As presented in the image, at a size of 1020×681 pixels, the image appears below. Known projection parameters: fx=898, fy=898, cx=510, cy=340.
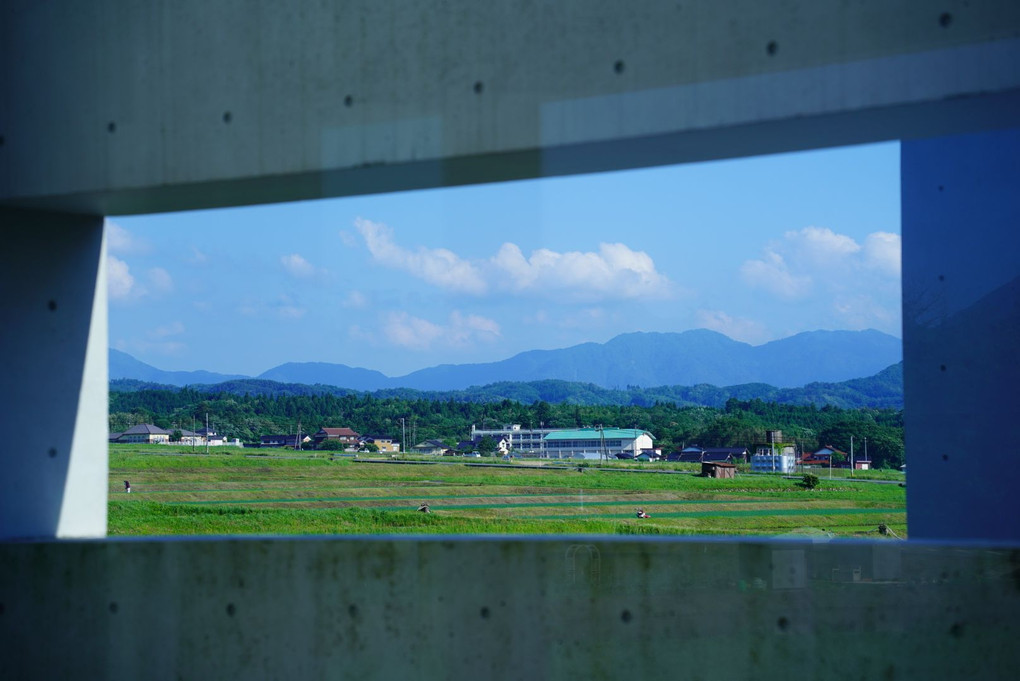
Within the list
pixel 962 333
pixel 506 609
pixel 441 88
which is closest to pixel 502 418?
pixel 506 609

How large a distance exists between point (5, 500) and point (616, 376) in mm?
4003

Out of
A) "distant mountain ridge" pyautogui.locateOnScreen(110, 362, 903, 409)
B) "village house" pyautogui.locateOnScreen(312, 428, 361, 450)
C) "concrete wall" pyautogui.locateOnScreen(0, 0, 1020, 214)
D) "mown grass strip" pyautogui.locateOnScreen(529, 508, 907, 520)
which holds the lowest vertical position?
"mown grass strip" pyautogui.locateOnScreen(529, 508, 907, 520)

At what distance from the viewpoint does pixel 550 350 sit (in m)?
6.48

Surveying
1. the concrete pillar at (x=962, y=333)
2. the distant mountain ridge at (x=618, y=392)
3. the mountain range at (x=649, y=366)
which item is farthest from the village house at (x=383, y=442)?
the concrete pillar at (x=962, y=333)

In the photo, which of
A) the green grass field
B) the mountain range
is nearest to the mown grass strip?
the green grass field

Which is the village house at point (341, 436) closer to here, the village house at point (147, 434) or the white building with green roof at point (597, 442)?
the village house at point (147, 434)

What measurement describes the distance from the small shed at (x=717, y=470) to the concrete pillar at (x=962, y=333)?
2.82m

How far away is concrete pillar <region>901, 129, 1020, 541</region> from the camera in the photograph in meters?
4.87

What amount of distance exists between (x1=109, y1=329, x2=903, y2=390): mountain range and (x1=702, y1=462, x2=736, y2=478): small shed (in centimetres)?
139

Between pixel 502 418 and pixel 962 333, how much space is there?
367cm

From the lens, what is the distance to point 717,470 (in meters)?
8.40

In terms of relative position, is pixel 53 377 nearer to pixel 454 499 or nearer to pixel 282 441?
pixel 282 441

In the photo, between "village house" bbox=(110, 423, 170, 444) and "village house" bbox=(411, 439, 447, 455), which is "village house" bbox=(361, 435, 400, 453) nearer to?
"village house" bbox=(411, 439, 447, 455)

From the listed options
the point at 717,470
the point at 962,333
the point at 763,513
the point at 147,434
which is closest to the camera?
the point at 962,333
